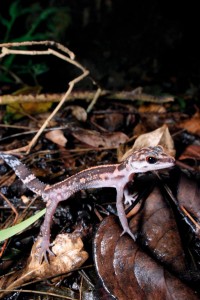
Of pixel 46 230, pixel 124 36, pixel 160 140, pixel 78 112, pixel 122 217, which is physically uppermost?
pixel 124 36

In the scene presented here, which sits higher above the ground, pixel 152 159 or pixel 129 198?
pixel 152 159

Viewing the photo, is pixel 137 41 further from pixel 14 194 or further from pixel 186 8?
pixel 14 194

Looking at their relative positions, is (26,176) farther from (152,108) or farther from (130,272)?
(152,108)

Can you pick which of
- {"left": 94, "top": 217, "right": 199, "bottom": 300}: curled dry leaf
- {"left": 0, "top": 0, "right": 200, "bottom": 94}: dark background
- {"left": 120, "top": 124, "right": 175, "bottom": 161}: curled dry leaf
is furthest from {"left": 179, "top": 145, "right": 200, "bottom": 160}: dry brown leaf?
{"left": 0, "top": 0, "right": 200, "bottom": 94}: dark background

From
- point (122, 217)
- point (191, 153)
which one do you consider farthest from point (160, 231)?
point (191, 153)

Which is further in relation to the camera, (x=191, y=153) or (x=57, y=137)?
(x=57, y=137)

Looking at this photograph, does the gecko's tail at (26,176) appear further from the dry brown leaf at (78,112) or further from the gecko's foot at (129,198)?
the dry brown leaf at (78,112)

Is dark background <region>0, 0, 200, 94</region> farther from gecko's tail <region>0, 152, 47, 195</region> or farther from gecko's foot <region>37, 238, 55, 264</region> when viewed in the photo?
gecko's foot <region>37, 238, 55, 264</region>
